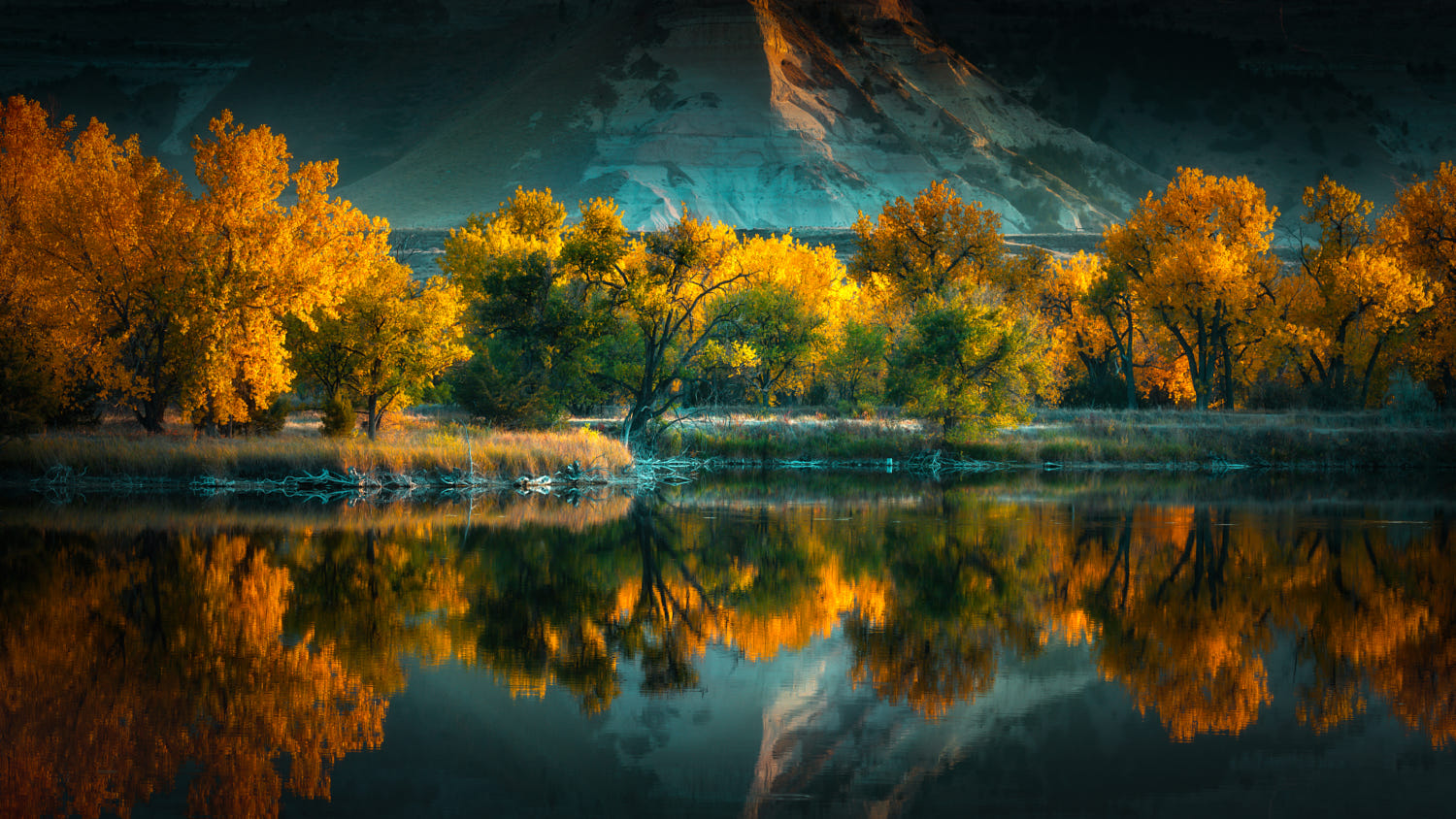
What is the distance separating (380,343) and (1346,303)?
144ft

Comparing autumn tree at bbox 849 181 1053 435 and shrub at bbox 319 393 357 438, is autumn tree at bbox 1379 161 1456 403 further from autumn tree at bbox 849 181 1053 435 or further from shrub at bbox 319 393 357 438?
shrub at bbox 319 393 357 438

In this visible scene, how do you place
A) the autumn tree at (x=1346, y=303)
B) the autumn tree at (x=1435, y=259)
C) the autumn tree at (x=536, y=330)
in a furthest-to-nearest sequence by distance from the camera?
the autumn tree at (x=1346, y=303)
the autumn tree at (x=1435, y=259)
the autumn tree at (x=536, y=330)

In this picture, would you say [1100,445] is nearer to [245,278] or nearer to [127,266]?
[245,278]

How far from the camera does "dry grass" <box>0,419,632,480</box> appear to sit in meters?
34.6

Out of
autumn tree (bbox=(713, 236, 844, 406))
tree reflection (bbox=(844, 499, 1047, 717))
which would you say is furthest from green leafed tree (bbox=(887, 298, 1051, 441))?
tree reflection (bbox=(844, 499, 1047, 717))

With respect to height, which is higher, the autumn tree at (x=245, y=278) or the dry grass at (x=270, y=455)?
the autumn tree at (x=245, y=278)

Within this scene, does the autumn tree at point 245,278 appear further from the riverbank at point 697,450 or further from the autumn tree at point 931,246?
the autumn tree at point 931,246

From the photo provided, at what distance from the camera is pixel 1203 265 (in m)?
55.3

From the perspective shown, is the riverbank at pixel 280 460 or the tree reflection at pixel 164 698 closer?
the tree reflection at pixel 164 698

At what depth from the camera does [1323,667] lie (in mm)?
13406

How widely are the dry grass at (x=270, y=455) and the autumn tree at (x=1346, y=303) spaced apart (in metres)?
37.1

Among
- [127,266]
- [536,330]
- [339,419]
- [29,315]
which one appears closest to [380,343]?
[339,419]

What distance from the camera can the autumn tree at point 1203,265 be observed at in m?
55.8

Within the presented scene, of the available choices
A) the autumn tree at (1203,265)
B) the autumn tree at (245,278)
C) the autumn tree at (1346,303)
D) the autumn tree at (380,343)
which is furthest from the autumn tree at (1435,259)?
the autumn tree at (245,278)
